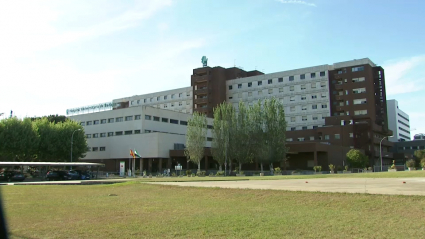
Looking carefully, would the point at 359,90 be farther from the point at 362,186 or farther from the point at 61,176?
the point at 362,186

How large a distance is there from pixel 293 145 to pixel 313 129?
90.4 feet

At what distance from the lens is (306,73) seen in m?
106

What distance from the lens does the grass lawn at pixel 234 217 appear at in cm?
1012

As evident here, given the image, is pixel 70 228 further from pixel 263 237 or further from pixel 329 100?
pixel 329 100

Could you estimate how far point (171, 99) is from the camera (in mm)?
130500

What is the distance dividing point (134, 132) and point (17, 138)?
90.2ft

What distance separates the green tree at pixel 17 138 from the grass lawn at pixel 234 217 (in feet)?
159

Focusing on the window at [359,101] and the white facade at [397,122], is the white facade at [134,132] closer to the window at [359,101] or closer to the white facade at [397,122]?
the window at [359,101]

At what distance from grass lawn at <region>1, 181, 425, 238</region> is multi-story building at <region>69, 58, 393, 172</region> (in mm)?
62715

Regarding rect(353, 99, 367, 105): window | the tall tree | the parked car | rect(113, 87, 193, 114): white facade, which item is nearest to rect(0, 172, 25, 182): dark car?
the parked car

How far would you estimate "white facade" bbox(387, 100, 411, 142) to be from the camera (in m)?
156

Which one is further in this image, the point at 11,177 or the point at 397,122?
the point at 397,122

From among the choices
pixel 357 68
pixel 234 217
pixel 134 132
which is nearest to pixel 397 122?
pixel 357 68

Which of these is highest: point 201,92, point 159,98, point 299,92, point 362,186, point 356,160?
point 159,98
